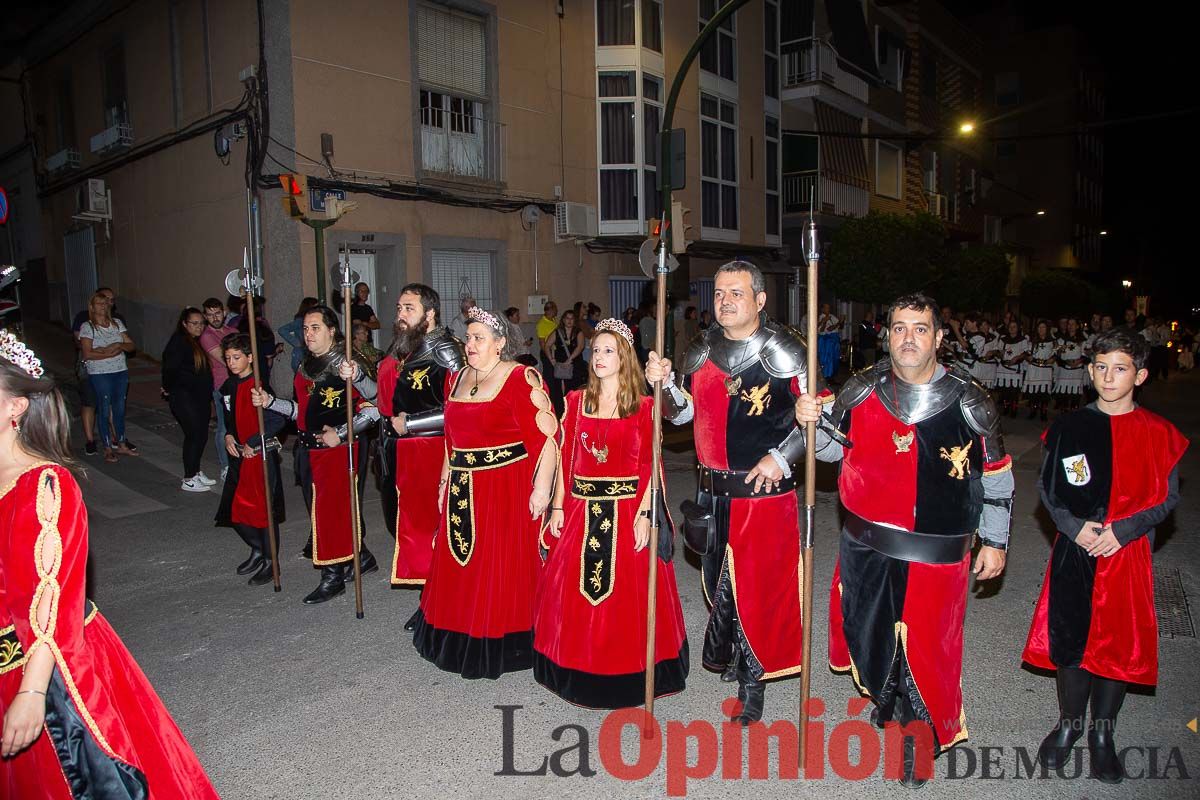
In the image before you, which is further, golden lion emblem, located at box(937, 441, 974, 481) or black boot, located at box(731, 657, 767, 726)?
black boot, located at box(731, 657, 767, 726)

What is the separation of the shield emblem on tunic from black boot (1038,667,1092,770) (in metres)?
0.81

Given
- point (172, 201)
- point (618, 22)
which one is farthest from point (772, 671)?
point (618, 22)

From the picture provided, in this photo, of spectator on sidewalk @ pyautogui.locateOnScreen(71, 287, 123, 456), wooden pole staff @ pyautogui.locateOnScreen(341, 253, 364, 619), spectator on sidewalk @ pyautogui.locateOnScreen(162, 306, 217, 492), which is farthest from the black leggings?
wooden pole staff @ pyautogui.locateOnScreen(341, 253, 364, 619)

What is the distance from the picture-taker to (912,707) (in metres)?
3.50

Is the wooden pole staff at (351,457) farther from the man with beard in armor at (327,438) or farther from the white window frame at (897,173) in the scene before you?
the white window frame at (897,173)

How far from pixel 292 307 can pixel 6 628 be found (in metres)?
11.7

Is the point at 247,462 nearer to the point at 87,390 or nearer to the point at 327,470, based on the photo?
the point at 327,470

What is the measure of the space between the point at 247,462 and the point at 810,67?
23.0m

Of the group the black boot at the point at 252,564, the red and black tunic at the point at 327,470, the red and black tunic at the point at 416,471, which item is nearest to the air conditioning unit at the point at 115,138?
the black boot at the point at 252,564

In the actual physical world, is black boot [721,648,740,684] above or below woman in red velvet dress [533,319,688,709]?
below

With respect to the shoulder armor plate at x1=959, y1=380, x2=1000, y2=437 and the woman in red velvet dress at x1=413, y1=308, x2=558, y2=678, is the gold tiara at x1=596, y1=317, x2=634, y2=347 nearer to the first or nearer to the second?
the woman in red velvet dress at x1=413, y1=308, x2=558, y2=678

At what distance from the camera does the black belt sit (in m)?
3.42

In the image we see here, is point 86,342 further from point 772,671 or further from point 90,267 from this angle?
point 90,267

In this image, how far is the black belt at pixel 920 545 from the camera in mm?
3416
